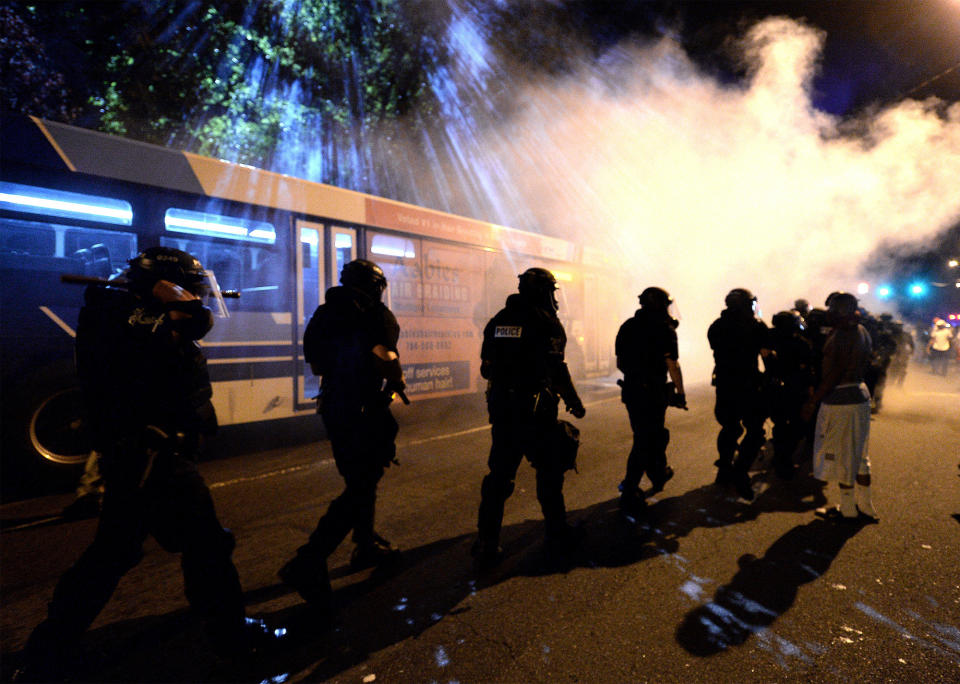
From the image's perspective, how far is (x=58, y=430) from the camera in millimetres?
4926

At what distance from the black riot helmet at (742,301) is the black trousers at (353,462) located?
3168 mm

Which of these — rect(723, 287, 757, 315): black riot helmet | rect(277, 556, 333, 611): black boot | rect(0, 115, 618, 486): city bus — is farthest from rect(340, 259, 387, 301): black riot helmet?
rect(0, 115, 618, 486): city bus

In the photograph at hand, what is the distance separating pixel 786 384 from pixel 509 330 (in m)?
3.57

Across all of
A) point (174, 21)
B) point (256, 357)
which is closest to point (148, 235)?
point (256, 357)

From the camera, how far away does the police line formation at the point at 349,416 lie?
2.01 m

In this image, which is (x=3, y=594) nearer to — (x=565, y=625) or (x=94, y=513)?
(x=94, y=513)

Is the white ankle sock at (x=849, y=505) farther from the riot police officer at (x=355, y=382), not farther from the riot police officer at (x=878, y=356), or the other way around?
the riot police officer at (x=878, y=356)

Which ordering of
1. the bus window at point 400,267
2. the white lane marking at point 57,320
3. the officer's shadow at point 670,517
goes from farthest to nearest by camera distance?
1. the bus window at point 400,267
2. the white lane marking at point 57,320
3. the officer's shadow at point 670,517

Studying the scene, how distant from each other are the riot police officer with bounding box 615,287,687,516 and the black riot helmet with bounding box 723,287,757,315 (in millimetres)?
692

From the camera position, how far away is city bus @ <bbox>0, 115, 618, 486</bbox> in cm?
468

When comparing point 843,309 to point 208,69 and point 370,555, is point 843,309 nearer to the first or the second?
point 370,555

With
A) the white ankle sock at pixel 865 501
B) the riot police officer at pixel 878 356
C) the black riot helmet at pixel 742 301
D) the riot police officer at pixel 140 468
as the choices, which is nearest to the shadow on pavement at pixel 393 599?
the riot police officer at pixel 140 468

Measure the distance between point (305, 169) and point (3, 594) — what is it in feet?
50.6

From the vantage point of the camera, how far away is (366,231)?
24.3 ft
